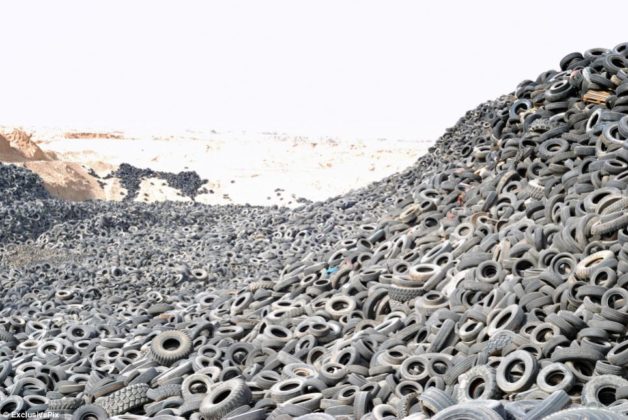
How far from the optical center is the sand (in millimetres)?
44469

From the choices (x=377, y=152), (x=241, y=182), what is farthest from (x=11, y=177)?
(x=377, y=152)

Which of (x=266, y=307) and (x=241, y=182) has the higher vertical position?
(x=266, y=307)

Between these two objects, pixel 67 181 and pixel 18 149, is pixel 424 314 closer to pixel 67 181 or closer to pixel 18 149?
pixel 67 181

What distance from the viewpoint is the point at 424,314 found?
10.1 metres

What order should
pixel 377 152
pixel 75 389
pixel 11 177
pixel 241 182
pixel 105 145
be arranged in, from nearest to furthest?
pixel 75 389, pixel 11 177, pixel 241 182, pixel 377 152, pixel 105 145

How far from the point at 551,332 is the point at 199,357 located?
4842mm

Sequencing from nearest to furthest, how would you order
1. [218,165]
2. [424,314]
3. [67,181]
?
1. [424,314]
2. [67,181]
3. [218,165]

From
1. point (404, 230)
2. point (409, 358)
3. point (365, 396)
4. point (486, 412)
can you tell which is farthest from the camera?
point (404, 230)

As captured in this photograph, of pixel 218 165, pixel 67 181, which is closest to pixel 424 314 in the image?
pixel 67 181

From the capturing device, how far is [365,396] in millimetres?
8102

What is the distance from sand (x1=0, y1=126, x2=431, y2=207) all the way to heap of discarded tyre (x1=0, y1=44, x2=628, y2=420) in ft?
85.6

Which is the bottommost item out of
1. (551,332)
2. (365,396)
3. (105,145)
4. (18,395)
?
(105,145)

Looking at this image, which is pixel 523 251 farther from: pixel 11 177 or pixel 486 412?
pixel 11 177

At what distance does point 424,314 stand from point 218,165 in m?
47.6
